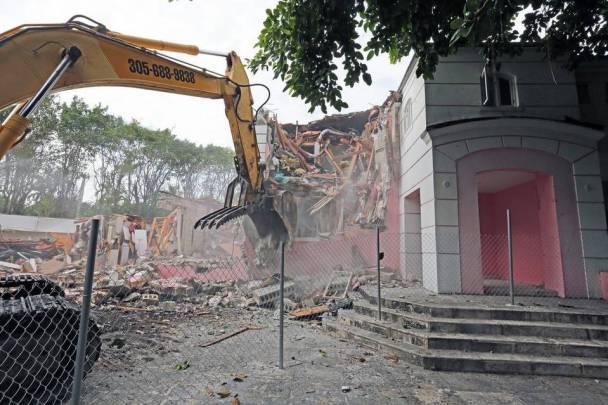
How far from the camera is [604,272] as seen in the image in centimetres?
641

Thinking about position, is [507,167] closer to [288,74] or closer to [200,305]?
[288,74]

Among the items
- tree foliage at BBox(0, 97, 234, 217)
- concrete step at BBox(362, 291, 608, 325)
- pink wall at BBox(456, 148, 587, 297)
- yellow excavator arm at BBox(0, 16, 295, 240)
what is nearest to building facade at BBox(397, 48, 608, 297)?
pink wall at BBox(456, 148, 587, 297)

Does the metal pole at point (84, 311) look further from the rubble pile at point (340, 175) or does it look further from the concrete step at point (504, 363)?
the rubble pile at point (340, 175)

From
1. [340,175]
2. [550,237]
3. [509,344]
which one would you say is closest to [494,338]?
[509,344]

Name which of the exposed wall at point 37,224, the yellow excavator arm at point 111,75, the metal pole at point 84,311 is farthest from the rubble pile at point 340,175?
the exposed wall at point 37,224

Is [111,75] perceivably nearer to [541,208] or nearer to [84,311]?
[84,311]

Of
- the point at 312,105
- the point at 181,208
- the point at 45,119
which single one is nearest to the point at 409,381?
the point at 312,105

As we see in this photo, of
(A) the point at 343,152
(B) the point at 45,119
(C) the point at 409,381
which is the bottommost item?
(C) the point at 409,381

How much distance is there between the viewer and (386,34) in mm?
5352

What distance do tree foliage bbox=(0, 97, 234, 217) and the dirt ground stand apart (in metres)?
19.3

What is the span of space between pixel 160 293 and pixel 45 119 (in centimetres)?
1800

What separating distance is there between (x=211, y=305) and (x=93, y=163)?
21.4m

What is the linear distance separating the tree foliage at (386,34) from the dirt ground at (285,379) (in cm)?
431

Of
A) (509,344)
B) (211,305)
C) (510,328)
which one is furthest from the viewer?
(211,305)
